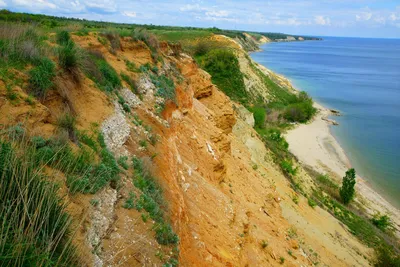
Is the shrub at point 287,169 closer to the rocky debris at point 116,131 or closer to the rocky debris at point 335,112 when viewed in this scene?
the rocky debris at point 116,131

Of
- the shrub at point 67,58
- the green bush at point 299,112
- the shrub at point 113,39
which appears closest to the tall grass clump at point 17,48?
the shrub at point 67,58

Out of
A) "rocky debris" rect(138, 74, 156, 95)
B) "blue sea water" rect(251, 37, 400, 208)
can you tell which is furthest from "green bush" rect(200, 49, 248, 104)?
"rocky debris" rect(138, 74, 156, 95)

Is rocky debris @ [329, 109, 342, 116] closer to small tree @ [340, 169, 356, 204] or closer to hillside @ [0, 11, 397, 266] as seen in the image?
small tree @ [340, 169, 356, 204]

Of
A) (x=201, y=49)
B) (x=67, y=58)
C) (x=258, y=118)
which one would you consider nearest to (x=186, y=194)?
(x=67, y=58)

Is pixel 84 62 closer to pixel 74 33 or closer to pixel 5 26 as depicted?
pixel 5 26

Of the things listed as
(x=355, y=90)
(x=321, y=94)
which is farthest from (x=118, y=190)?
(x=355, y=90)

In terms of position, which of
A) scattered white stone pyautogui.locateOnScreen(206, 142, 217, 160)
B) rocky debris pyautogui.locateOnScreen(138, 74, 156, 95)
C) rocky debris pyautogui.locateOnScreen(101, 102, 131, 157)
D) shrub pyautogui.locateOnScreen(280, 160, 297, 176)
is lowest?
shrub pyautogui.locateOnScreen(280, 160, 297, 176)
